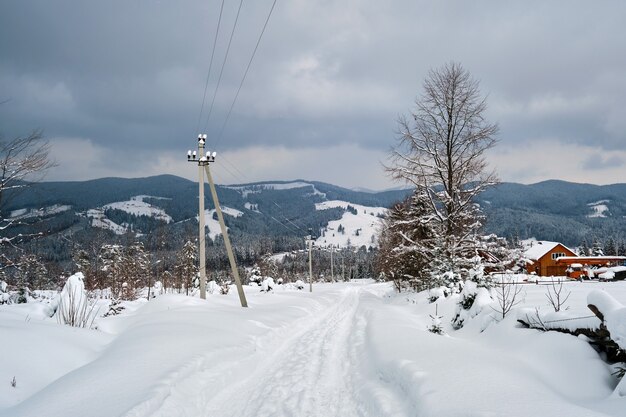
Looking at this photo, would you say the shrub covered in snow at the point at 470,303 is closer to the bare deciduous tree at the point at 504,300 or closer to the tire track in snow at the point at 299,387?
the bare deciduous tree at the point at 504,300

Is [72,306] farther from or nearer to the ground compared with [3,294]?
farther from the ground

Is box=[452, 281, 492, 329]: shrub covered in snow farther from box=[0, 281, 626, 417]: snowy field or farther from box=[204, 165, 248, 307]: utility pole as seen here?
box=[204, 165, 248, 307]: utility pole

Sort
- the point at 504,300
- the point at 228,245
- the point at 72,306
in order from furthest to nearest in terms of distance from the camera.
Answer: the point at 228,245 < the point at 72,306 < the point at 504,300

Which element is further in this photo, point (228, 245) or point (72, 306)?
point (228, 245)

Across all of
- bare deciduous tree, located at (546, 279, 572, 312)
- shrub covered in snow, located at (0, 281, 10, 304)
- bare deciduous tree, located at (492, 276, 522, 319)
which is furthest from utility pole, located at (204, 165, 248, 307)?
bare deciduous tree, located at (546, 279, 572, 312)

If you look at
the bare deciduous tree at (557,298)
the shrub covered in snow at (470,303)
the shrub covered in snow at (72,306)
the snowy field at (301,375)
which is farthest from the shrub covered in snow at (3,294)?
the bare deciduous tree at (557,298)

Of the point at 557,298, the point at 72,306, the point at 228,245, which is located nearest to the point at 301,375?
the point at 557,298

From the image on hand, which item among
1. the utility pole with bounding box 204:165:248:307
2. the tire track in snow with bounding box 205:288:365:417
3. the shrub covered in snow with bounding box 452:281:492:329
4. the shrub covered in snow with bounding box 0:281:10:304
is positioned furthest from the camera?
the utility pole with bounding box 204:165:248:307

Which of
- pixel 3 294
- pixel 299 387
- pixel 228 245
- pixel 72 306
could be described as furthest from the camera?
pixel 228 245

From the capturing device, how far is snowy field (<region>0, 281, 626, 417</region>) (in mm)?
4344

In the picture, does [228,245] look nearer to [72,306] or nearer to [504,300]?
[72,306]

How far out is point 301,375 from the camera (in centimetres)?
677

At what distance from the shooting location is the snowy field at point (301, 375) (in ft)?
14.3

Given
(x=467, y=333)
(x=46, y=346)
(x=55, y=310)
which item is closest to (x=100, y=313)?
(x=55, y=310)
